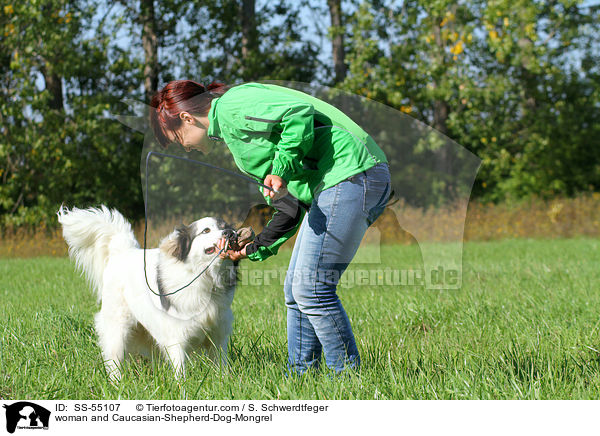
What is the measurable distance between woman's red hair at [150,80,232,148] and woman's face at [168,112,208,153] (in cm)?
2

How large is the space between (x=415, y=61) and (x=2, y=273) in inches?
415

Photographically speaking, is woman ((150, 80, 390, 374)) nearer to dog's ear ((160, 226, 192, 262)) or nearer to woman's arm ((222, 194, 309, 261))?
woman's arm ((222, 194, 309, 261))

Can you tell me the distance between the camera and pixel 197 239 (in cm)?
283

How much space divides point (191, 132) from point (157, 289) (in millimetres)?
931

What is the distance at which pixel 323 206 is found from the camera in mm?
2377

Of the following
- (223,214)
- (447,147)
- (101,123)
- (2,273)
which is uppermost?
(101,123)

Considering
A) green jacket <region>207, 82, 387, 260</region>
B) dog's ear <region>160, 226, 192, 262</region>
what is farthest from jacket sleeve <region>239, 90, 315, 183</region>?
dog's ear <region>160, 226, 192, 262</region>

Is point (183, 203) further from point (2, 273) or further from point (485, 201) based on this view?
point (485, 201)

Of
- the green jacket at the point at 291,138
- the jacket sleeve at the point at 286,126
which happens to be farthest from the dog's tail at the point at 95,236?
the jacket sleeve at the point at 286,126

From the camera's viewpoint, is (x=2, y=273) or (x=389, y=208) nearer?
(x=389, y=208)

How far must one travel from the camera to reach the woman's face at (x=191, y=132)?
2.41 metres

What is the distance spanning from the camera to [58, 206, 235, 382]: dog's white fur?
284 cm
